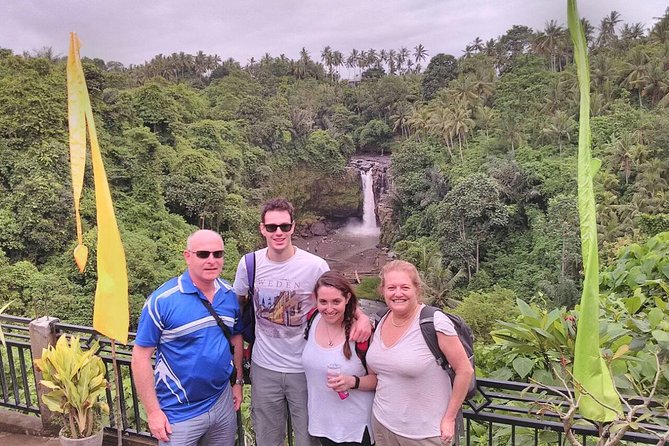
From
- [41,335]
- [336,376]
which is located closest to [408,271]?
[336,376]

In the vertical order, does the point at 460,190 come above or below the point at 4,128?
below

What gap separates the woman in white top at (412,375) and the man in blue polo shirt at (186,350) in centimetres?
70

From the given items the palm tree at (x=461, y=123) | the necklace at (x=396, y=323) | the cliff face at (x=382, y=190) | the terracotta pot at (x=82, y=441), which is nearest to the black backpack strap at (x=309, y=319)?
the necklace at (x=396, y=323)

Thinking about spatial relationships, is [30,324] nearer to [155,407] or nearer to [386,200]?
[155,407]

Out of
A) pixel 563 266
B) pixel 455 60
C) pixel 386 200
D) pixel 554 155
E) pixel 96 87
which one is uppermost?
pixel 455 60

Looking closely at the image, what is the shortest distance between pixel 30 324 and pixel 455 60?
45.1 m

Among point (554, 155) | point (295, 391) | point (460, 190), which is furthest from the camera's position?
point (554, 155)

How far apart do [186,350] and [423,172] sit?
30364mm

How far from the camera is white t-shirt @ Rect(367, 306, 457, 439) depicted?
5.82ft

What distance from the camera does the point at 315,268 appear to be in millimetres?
2125

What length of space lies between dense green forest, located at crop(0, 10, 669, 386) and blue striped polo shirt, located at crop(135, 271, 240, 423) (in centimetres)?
129

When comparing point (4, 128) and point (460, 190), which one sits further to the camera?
point (460, 190)

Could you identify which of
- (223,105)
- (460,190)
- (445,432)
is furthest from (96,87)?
(445,432)

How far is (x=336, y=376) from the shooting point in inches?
74.7
